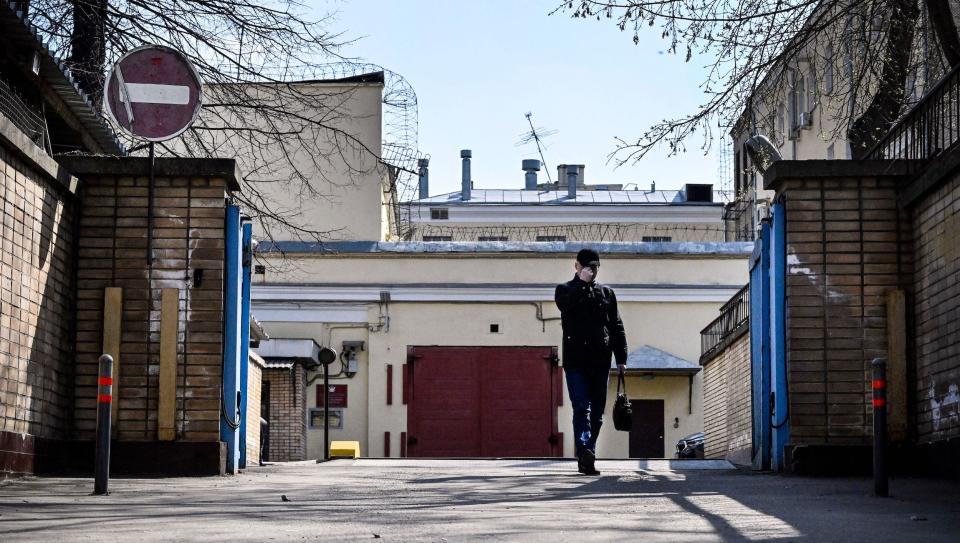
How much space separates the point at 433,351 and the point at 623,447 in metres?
4.86

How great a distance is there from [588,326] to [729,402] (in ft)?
27.1

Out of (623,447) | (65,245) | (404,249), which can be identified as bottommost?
(623,447)

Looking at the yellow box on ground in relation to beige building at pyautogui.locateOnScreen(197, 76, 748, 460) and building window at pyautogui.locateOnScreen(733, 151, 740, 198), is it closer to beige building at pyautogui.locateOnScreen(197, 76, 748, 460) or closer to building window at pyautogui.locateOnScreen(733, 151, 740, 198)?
beige building at pyautogui.locateOnScreen(197, 76, 748, 460)

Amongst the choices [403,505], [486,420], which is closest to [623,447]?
[486,420]

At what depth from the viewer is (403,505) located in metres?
9.59

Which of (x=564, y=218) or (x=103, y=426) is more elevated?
(x=564, y=218)

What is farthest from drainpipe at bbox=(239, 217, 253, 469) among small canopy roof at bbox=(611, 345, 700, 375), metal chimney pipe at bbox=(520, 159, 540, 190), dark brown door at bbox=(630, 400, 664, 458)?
metal chimney pipe at bbox=(520, 159, 540, 190)

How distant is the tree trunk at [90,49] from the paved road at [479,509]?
6235 mm

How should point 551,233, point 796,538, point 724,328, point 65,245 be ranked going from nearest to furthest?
point 796,538, point 65,245, point 724,328, point 551,233

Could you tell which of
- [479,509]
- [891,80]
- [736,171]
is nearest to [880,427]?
[479,509]

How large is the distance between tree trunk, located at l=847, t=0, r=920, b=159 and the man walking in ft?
16.2

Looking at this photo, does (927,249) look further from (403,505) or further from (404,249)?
(404,249)

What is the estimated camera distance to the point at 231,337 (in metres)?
13.5

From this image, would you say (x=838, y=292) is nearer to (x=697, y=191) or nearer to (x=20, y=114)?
(x=20, y=114)
